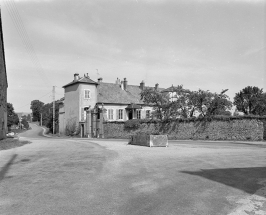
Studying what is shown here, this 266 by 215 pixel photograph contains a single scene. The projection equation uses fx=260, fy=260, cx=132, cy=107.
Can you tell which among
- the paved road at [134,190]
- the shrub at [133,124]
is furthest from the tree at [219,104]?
the paved road at [134,190]

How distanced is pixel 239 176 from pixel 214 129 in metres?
22.7

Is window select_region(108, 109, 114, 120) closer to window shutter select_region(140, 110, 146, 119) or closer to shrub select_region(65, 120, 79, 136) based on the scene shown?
window shutter select_region(140, 110, 146, 119)

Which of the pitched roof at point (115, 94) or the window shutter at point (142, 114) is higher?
the pitched roof at point (115, 94)

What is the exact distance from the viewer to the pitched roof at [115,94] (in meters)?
46.5

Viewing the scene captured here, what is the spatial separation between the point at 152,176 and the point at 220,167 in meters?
2.89

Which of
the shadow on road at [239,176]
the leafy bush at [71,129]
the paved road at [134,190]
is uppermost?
the leafy bush at [71,129]

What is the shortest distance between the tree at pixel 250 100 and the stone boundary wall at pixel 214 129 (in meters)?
41.1

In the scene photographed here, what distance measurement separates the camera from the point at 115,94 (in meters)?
48.1

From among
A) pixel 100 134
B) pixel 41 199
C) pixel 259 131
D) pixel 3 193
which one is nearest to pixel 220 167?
pixel 41 199

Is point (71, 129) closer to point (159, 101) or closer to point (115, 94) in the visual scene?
point (115, 94)

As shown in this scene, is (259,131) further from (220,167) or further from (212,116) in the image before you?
(220,167)

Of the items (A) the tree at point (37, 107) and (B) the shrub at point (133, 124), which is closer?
(B) the shrub at point (133, 124)

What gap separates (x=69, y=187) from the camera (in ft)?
20.6

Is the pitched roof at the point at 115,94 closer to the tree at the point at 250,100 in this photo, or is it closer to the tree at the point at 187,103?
the tree at the point at 187,103
